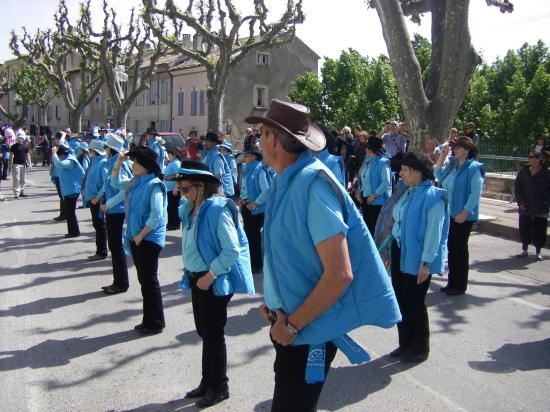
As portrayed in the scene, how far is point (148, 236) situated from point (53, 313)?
174cm

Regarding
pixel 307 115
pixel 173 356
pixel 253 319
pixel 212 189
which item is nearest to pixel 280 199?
pixel 307 115

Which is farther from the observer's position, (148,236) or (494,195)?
(494,195)

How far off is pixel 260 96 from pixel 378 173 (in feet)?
106

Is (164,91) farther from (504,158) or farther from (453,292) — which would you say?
(453,292)

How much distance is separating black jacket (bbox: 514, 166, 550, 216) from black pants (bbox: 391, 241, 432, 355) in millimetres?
4994

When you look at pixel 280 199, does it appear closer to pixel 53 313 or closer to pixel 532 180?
pixel 53 313

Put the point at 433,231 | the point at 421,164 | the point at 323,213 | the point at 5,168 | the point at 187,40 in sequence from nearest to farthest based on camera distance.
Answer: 1. the point at 323,213
2. the point at 433,231
3. the point at 421,164
4. the point at 5,168
5. the point at 187,40

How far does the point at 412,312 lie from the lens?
5.00 m

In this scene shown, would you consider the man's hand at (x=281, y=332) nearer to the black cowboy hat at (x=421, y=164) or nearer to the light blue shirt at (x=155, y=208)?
the black cowboy hat at (x=421, y=164)

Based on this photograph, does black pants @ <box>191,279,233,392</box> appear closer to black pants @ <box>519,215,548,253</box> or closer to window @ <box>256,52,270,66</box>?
black pants @ <box>519,215,548,253</box>

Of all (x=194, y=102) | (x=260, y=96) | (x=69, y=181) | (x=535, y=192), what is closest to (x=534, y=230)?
(x=535, y=192)

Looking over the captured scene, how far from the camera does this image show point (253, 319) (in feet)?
20.2

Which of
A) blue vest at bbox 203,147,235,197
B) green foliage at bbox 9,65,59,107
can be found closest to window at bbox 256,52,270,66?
green foliage at bbox 9,65,59,107

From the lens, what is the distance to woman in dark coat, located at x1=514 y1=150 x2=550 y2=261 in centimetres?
910
